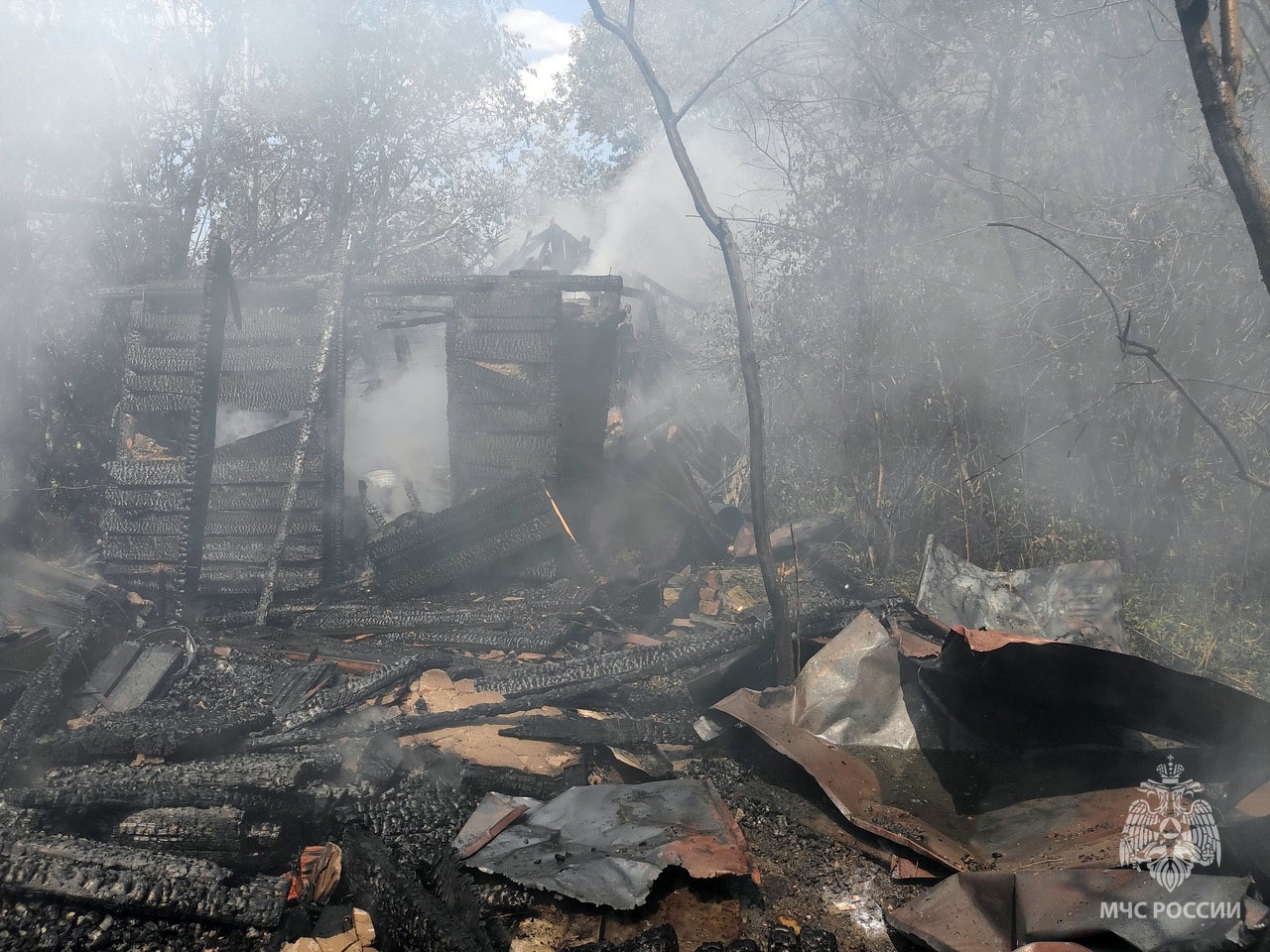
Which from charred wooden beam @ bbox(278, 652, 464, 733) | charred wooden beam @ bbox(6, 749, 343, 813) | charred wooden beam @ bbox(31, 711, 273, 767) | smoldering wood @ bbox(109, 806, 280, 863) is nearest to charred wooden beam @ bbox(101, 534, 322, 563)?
charred wooden beam @ bbox(278, 652, 464, 733)

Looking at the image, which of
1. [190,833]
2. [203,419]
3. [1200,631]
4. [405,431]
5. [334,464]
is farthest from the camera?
[405,431]

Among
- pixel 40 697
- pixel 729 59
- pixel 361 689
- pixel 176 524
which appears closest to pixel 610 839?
pixel 361 689

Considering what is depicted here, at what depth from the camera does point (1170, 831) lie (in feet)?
9.93

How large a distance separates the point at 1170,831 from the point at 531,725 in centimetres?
343

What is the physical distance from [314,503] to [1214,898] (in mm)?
7367

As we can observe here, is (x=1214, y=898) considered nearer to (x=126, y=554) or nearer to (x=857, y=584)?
(x=857, y=584)

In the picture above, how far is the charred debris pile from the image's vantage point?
312 centimetres

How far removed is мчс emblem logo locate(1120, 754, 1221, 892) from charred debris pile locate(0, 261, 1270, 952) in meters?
0.01

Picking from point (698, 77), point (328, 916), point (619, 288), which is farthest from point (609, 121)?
point (328, 916)

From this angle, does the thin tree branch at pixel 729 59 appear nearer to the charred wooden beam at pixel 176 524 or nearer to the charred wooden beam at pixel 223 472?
the charred wooden beam at pixel 223 472

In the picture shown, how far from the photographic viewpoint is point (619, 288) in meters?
9.80

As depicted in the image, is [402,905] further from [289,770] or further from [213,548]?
[213,548]

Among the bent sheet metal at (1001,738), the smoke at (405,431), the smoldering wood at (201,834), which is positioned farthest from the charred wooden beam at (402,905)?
the smoke at (405,431)

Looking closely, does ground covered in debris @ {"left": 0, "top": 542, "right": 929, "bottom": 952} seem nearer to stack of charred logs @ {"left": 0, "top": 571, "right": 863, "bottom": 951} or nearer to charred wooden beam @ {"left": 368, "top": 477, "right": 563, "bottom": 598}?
stack of charred logs @ {"left": 0, "top": 571, "right": 863, "bottom": 951}
